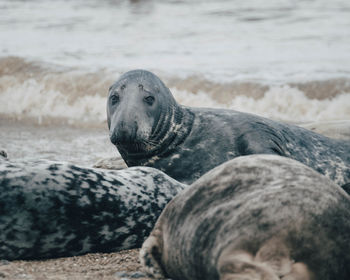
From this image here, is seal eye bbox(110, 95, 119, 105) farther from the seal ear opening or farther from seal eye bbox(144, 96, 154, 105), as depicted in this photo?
the seal ear opening

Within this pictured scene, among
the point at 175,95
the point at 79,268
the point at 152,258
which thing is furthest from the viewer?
the point at 175,95

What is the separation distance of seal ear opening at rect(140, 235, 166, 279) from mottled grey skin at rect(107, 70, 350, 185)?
162 cm

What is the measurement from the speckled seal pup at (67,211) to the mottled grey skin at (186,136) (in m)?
0.90

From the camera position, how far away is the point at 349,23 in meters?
15.1

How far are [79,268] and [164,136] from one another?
189 centimetres

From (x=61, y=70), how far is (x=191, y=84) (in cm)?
281

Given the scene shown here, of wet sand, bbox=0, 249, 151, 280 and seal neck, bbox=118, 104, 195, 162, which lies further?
seal neck, bbox=118, 104, 195, 162

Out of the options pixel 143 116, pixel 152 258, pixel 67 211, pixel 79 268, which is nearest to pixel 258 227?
pixel 152 258

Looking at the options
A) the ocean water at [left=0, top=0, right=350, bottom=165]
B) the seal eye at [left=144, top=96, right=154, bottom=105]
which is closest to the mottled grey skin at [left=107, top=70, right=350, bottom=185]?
the seal eye at [left=144, top=96, right=154, bottom=105]

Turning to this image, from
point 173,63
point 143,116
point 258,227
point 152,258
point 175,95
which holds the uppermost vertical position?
point 258,227

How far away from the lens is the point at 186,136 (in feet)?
16.0

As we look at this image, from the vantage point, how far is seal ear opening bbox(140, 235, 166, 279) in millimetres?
2739

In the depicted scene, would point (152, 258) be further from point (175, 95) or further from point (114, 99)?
point (175, 95)

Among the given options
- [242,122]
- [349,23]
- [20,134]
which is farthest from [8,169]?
[349,23]
